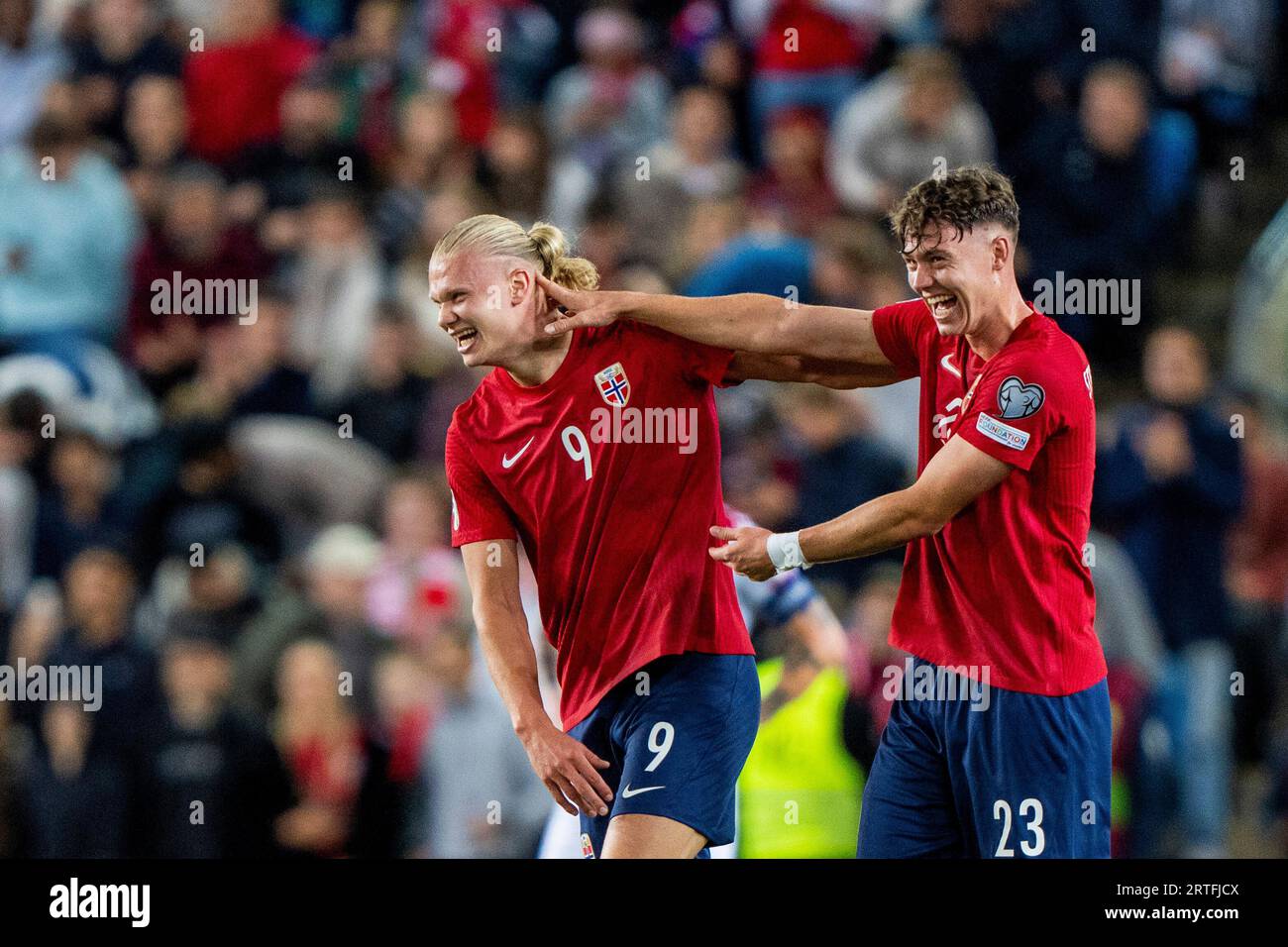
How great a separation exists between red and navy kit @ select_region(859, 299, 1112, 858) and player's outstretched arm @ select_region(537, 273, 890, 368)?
40 cm

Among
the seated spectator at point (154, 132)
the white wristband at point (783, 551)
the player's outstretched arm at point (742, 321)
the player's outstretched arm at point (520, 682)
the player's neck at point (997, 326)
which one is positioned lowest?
the player's outstretched arm at point (520, 682)

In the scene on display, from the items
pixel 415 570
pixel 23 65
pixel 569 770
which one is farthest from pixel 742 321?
pixel 23 65

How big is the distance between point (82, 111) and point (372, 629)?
2.59 metres

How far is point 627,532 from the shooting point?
15.5 feet

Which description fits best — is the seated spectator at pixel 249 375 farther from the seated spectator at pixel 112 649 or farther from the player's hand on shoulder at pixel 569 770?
the player's hand on shoulder at pixel 569 770

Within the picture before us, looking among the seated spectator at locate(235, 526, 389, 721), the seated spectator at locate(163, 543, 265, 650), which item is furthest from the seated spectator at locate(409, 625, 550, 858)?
the seated spectator at locate(163, 543, 265, 650)

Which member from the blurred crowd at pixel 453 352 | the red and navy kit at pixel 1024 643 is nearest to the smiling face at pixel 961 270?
the red and navy kit at pixel 1024 643

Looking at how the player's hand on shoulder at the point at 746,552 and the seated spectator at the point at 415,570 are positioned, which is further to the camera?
the seated spectator at the point at 415,570

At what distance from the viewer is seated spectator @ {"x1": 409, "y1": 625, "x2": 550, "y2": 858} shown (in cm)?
625

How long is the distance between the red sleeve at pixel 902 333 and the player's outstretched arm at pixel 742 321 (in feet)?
0.08

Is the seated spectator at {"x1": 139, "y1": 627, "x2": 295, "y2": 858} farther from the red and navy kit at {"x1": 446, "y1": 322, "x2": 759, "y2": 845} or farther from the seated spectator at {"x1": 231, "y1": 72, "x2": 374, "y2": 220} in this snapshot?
the seated spectator at {"x1": 231, "y1": 72, "x2": 374, "y2": 220}

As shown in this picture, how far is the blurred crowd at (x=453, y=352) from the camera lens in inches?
253

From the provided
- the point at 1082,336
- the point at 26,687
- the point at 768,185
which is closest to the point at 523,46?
the point at 768,185

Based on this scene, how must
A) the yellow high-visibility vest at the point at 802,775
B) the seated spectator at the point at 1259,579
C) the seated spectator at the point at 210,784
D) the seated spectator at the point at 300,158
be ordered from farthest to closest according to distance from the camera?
the seated spectator at the point at 300,158
the seated spectator at the point at 1259,579
the seated spectator at the point at 210,784
the yellow high-visibility vest at the point at 802,775
